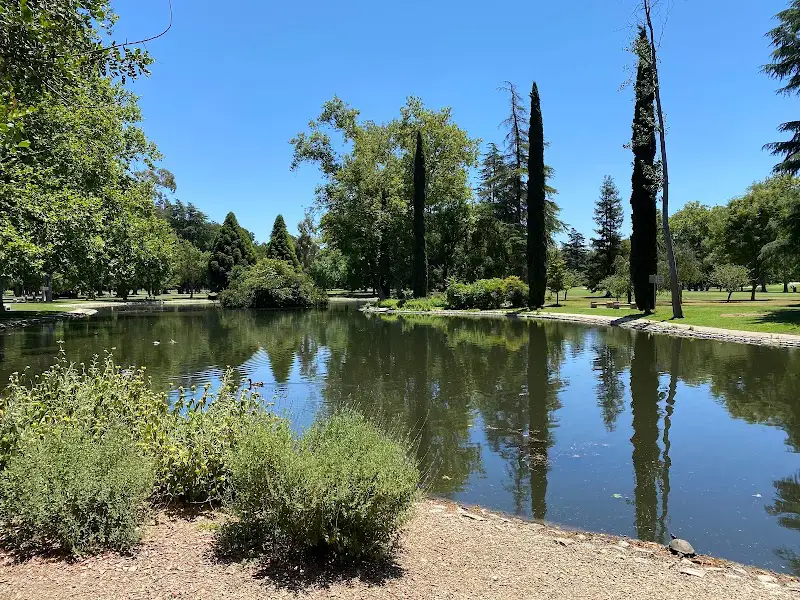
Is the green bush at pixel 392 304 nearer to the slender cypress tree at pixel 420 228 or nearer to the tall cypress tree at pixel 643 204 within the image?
the slender cypress tree at pixel 420 228

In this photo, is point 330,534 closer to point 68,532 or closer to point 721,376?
point 68,532

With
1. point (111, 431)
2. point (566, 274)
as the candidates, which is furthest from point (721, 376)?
point (566, 274)

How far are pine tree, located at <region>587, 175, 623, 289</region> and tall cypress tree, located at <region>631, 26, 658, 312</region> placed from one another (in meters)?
32.3

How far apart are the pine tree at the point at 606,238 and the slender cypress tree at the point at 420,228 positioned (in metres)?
26.4

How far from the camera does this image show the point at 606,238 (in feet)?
195

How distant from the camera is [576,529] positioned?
16.2ft

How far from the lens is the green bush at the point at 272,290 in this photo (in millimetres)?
43969

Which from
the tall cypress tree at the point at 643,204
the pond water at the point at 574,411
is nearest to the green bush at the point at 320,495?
the pond water at the point at 574,411

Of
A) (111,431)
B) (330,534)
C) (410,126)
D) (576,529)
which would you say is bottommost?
(576,529)

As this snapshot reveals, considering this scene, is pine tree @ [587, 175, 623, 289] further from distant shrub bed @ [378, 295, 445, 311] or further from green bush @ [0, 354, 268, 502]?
green bush @ [0, 354, 268, 502]

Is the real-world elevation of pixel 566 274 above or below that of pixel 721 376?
above

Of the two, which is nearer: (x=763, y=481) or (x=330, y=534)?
(x=330, y=534)

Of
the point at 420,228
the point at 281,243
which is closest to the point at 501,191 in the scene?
the point at 420,228

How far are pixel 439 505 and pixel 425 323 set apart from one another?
22.8 meters
